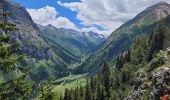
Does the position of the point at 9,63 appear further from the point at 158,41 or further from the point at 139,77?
the point at 158,41

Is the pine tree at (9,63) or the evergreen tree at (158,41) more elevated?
the evergreen tree at (158,41)

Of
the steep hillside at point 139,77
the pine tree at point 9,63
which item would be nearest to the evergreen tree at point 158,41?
the steep hillside at point 139,77

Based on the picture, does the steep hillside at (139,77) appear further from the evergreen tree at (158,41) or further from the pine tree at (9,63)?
the pine tree at (9,63)

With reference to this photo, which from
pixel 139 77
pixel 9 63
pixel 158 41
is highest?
pixel 158 41

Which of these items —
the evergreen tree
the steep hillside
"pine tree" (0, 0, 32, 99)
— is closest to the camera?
"pine tree" (0, 0, 32, 99)

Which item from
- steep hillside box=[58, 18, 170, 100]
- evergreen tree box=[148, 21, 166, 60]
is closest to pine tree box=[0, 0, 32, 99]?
steep hillside box=[58, 18, 170, 100]

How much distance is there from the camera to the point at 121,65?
18200 cm

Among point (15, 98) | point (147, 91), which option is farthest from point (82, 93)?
point (15, 98)

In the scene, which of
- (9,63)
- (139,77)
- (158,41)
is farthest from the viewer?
(158,41)

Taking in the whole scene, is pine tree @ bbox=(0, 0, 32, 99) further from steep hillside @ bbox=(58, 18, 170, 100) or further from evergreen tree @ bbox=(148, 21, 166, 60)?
evergreen tree @ bbox=(148, 21, 166, 60)

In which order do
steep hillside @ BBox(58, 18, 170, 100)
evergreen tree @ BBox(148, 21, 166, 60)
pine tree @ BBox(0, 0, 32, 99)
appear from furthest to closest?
evergreen tree @ BBox(148, 21, 166, 60), steep hillside @ BBox(58, 18, 170, 100), pine tree @ BBox(0, 0, 32, 99)

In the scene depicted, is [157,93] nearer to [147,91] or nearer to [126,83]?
[147,91]

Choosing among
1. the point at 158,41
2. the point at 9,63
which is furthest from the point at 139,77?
the point at 9,63

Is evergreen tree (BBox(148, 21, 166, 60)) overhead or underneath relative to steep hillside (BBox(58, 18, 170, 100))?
overhead
